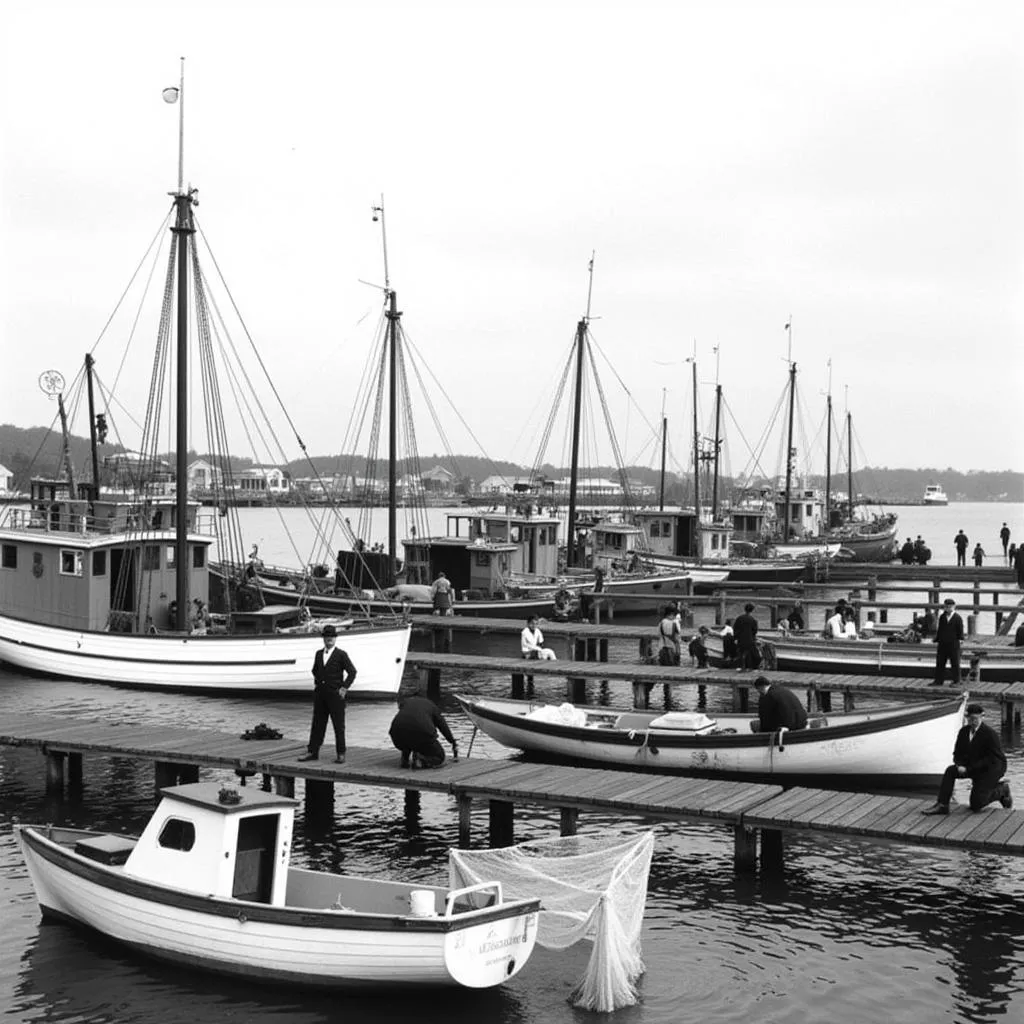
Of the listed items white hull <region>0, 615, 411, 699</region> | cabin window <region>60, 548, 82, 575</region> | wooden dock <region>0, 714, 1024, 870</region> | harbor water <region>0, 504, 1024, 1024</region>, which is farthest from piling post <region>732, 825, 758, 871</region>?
cabin window <region>60, 548, 82, 575</region>

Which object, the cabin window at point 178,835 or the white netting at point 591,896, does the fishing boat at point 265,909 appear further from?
the white netting at point 591,896

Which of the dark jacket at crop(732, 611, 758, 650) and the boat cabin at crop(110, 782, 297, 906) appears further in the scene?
the dark jacket at crop(732, 611, 758, 650)

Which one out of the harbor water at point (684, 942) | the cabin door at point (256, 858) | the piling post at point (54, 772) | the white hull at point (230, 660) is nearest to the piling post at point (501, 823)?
the harbor water at point (684, 942)

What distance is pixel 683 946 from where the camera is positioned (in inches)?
567

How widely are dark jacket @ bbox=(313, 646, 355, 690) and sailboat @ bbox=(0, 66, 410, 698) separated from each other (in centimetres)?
1212

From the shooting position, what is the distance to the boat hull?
12.4 metres

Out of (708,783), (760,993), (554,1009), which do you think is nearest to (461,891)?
(554,1009)

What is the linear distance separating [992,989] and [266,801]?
796 centimetres

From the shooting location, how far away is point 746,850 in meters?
17.0

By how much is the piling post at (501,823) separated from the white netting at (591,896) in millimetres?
4247

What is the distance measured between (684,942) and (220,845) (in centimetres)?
543

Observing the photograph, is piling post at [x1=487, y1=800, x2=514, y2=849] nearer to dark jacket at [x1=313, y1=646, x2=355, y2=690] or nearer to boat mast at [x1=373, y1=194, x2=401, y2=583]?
dark jacket at [x1=313, y1=646, x2=355, y2=690]

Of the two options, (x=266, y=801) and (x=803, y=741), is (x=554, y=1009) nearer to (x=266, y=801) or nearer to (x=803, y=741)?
(x=266, y=801)

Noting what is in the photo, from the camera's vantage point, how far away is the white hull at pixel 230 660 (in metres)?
31.3
